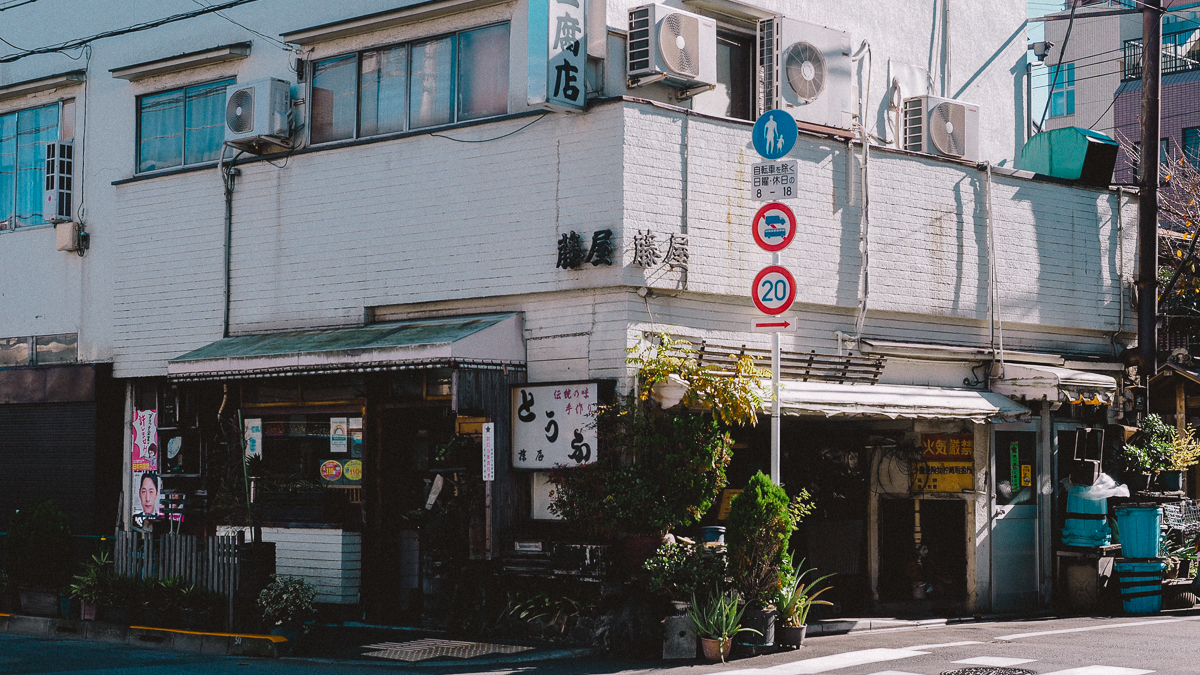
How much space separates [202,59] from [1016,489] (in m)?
12.9

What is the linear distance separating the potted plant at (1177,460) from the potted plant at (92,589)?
14.6 metres

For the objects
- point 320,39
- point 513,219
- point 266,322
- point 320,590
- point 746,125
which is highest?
point 320,39

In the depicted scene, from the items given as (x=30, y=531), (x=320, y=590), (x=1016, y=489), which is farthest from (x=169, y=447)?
(x=1016, y=489)

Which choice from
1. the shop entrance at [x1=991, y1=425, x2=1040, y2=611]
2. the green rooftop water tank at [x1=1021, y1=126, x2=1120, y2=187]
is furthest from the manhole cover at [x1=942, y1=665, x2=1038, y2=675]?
the green rooftop water tank at [x1=1021, y1=126, x2=1120, y2=187]

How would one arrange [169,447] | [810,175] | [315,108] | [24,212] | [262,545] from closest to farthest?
[262,545]
[810,175]
[315,108]
[169,447]
[24,212]

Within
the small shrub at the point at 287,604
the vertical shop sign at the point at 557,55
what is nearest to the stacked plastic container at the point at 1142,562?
the vertical shop sign at the point at 557,55

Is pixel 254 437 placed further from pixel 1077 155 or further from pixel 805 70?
pixel 1077 155

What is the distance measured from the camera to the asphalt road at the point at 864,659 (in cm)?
1166

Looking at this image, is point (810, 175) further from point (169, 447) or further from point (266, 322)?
point (169, 447)

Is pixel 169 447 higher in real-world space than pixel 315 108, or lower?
lower

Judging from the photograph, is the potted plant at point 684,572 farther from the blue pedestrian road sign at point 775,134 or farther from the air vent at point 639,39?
the air vent at point 639,39

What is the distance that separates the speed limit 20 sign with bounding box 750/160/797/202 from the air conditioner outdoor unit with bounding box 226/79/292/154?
6954mm

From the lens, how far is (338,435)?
651 inches

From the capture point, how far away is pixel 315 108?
17234mm
